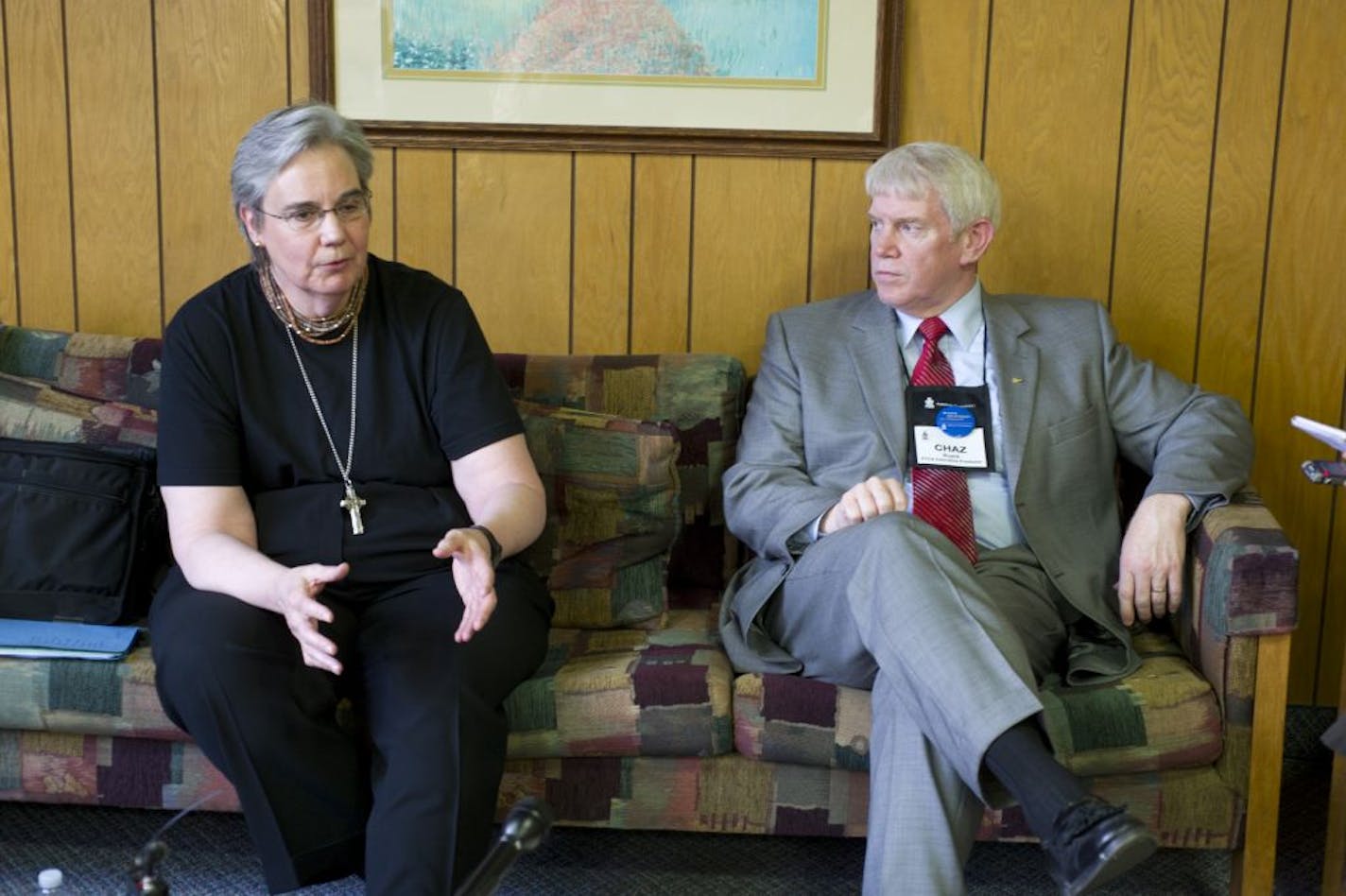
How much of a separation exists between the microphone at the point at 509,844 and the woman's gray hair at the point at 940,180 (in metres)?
1.52

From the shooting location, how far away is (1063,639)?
7.34ft

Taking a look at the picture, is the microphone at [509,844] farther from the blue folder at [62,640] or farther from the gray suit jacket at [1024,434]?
the blue folder at [62,640]

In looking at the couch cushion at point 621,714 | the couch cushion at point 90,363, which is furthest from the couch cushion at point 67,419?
the couch cushion at point 621,714

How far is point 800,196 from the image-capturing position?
8.90ft

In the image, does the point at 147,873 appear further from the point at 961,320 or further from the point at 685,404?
the point at 961,320

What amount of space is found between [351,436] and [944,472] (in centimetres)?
94

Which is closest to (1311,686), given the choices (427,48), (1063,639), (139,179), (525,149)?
(1063,639)

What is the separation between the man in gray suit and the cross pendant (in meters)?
0.59

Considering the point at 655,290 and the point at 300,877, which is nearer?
the point at 300,877

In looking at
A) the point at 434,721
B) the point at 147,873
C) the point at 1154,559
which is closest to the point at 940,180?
the point at 1154,559

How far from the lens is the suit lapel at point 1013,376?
232cm

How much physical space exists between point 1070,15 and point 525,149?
1.04m

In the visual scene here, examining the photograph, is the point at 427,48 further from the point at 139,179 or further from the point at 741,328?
the point at 741,328

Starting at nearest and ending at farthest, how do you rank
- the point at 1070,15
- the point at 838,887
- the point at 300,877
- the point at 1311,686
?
the point at 300,877
the point at 838,887
the point at 1070,15
the point at 1311,686
